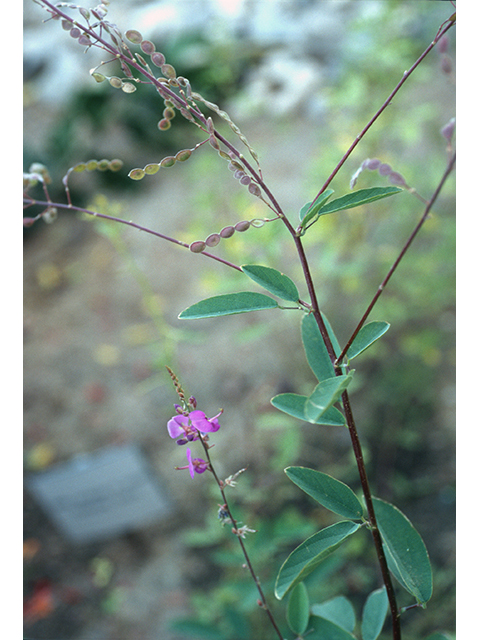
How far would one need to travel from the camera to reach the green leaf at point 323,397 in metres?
0.32

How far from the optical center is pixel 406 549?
459 mm

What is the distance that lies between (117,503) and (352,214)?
1166 millimetres

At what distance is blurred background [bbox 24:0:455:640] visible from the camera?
51.3 inches

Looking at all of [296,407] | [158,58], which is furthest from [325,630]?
[158,58]

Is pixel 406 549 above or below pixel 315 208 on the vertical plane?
below

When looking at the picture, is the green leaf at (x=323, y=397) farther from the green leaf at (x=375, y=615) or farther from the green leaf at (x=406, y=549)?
the green leaf at (x=375, y=615)

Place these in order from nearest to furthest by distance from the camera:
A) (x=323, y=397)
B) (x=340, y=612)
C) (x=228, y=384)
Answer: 1. (x=323, y=397)
2. (x=340, y=612)
3. (x=228, y=384)

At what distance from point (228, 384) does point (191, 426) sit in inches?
59.0

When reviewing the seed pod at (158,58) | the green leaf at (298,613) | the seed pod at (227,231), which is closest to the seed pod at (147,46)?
the seed pod at (158,58)

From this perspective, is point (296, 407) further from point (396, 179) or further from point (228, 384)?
point (228, 384)

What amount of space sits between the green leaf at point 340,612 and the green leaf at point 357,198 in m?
0.46

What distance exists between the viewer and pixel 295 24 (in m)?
3.80
